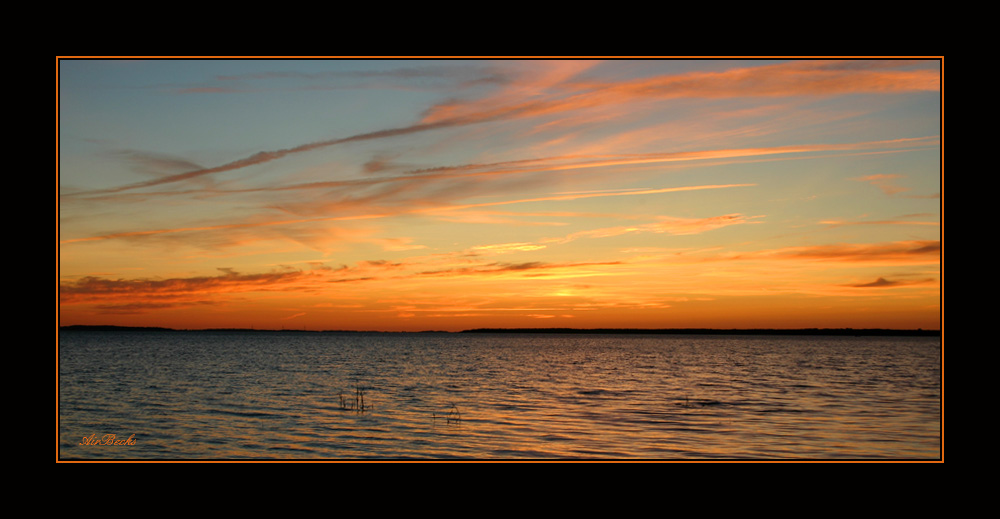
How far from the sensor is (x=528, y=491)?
44.8 feet

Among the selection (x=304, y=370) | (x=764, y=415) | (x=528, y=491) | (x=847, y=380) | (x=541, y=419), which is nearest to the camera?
(x=528, y=491)

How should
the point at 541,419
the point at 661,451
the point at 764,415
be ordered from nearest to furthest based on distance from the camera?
the point at 661,451
the point at 541,419
the point at 764,415

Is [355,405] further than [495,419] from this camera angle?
Yes

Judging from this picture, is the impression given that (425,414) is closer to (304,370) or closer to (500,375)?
(500,375)

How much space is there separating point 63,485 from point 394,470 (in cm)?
704

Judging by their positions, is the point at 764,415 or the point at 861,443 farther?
the point at 764,415

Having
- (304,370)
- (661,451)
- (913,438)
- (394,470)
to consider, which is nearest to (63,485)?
(394,470)
